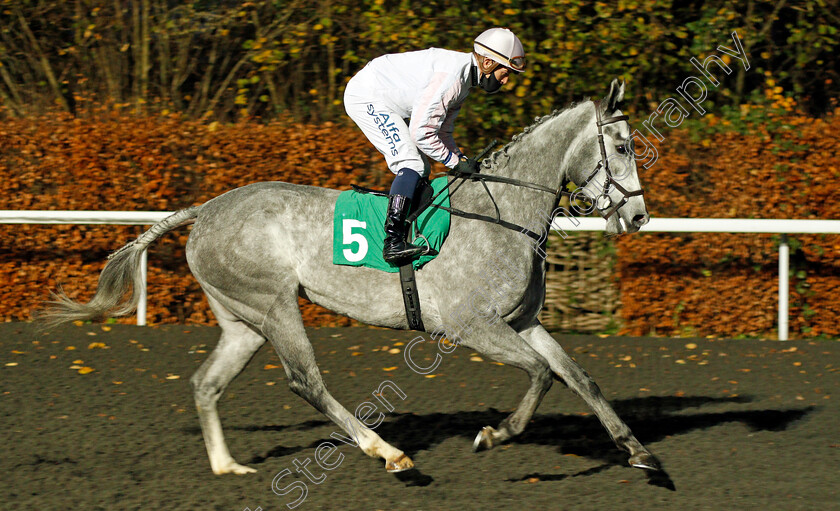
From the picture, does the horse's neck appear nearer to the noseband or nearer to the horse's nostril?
the noseband

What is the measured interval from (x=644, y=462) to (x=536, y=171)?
155cm

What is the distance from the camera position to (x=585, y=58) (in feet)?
31.1

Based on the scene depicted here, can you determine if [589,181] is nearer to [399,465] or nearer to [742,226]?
[399,465]

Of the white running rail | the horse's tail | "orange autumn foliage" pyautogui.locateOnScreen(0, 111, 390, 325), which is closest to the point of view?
the horse's tail

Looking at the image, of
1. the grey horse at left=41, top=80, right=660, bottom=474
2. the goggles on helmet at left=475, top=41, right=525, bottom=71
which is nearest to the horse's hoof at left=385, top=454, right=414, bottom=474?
the grey horse at left=41, top=80, right=660, bottom=474

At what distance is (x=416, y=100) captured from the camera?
4.73m

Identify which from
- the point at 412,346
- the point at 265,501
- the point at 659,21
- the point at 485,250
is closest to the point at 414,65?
the point at 485,250

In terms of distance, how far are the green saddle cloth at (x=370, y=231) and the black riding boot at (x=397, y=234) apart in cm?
7

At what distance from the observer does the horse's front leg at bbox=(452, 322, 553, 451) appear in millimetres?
4488

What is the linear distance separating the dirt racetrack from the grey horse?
0.89 feet

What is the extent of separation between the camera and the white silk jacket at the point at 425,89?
4.52m

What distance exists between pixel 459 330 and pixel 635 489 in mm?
1141

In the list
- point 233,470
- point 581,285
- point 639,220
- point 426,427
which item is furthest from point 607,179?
point 581,285

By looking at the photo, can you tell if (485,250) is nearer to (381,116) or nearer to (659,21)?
(381,116)
